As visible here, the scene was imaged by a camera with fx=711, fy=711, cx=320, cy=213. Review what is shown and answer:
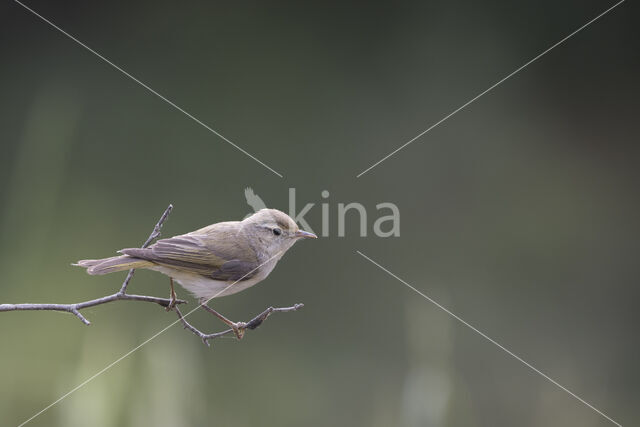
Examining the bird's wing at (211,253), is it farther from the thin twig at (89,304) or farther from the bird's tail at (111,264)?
the thin twig at (89,304)

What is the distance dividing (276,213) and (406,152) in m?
6.86

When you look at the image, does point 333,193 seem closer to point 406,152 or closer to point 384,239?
point 384,239

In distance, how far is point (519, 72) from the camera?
10523 mm

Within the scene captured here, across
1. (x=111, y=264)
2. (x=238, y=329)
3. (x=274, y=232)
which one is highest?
(x=274, y=232)

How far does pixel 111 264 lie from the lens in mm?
1939

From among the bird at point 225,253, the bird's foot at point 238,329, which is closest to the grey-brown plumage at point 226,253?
the bird at point 225,253

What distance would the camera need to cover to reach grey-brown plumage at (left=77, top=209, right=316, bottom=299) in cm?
226

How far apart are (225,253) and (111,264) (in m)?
0.60

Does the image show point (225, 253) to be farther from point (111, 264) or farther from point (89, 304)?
point (89, 304)

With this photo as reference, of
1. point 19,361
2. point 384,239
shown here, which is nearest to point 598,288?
point 384,239

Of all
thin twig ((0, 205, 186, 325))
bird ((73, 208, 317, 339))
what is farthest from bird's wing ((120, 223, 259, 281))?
thin twig ((0, 205, 186, 325))

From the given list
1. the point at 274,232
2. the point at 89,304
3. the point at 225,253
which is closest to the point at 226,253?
the point at 225,253

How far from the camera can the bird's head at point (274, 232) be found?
2439 millimetres

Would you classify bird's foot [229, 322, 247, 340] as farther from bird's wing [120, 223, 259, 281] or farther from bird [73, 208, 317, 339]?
bird's wing [120, 223, 259, 281]
